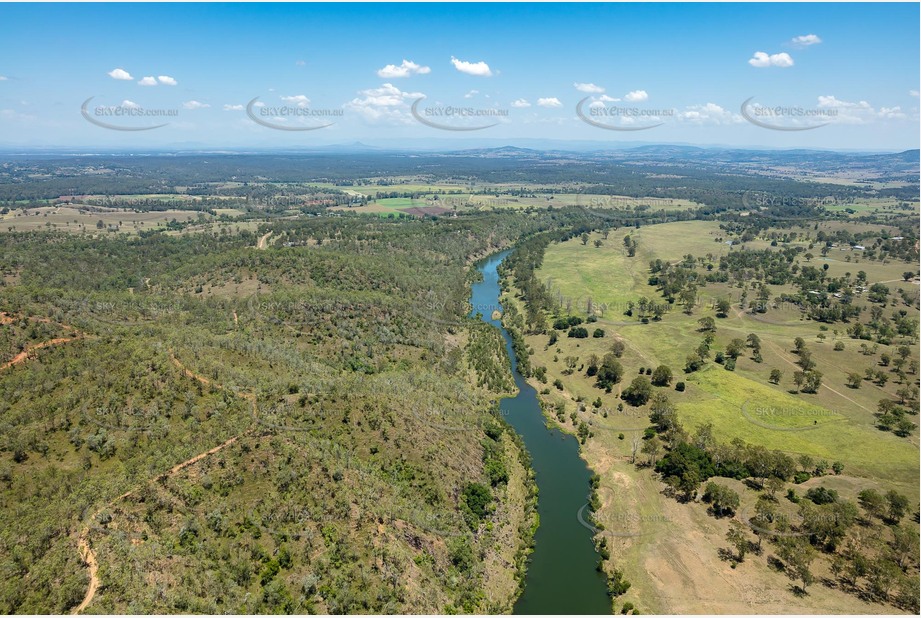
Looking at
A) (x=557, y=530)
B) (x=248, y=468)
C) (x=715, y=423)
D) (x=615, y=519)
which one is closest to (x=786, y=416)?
(x=715, y=423)

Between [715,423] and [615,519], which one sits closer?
[615,519]

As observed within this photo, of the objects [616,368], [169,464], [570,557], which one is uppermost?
[169,464]

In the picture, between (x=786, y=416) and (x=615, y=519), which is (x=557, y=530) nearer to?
(x=615, y=519)

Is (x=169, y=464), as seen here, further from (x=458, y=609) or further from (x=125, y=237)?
(x=125, y=237)

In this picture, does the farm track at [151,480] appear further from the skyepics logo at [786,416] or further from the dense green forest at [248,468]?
the skyepics logo at [786,416]

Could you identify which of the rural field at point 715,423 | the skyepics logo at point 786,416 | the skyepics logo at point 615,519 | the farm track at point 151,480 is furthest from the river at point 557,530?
the farm track at point 151,480

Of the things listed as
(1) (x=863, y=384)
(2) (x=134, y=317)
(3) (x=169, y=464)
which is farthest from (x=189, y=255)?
(1) (x=863, y=384)

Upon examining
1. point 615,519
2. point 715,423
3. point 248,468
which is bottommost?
point 615,519

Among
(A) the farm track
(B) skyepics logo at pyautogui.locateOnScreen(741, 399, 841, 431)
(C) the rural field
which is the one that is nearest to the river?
(C) the rural field
